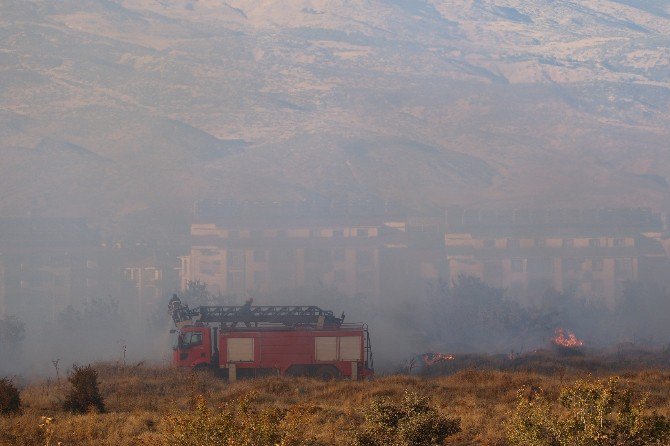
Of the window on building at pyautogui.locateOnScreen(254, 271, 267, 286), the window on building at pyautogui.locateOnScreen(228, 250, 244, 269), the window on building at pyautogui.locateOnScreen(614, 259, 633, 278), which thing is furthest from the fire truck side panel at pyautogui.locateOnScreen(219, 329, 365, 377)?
the window on building at pyautogui.locateOnScreen(614, 259, 633, 278)

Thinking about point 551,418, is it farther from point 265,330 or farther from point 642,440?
point 265,330

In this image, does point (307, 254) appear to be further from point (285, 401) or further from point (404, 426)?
point (404, 426)

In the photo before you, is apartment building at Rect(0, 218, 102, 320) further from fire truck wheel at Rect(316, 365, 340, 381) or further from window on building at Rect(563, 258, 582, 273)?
fire truck wheel at Rect(316, 365, 340, 381)

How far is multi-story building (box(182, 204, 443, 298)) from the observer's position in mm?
150750

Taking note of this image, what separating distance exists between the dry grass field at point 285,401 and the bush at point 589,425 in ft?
9.52

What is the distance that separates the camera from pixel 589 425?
1495cm

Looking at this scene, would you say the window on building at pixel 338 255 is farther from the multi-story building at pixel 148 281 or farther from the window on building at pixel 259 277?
the multi-story building at pixel 148 281

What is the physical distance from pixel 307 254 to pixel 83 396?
133 meters

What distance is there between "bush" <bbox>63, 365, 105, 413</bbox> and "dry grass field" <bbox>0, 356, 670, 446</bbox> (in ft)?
1.42

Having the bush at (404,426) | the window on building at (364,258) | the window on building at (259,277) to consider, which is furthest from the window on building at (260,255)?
the bush at (404,426)

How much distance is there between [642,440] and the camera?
15359 mm

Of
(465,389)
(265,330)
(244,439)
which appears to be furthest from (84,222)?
(244,439)

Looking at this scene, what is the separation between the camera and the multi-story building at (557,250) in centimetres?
15075

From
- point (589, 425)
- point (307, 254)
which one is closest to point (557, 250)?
point (307, 254)
